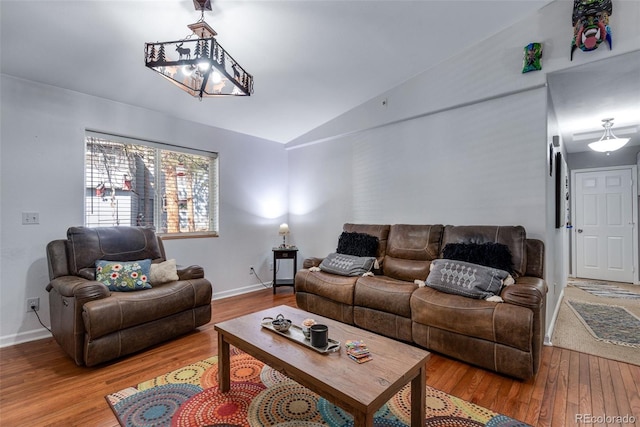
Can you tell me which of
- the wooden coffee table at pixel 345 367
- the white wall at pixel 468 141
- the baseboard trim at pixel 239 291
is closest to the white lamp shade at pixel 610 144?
the white wall at pixel 468 141

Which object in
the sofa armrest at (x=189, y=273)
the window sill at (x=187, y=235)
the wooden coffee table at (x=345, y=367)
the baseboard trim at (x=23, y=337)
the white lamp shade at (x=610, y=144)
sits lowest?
the baseboard trim at (x=23, y=337)

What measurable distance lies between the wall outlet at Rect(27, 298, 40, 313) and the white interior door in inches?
307

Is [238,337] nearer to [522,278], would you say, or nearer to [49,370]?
[49,370]

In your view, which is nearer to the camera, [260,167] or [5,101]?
[5,101]

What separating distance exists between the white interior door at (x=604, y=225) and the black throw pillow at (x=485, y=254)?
4190mm

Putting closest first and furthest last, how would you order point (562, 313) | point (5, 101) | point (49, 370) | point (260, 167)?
1. point (49, 370)
2. point (5, 101)
3. point (562, 313)
4. point (260, 167)


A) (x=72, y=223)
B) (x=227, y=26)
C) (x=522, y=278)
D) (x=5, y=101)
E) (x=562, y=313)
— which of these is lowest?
(x=562, y=313)

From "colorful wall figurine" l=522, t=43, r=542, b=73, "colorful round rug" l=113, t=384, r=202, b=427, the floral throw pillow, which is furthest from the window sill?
"colorful wall figurine" l=522, t=43, r=542, b=73

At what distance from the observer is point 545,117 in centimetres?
264

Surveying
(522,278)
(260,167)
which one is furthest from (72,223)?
(522,278)

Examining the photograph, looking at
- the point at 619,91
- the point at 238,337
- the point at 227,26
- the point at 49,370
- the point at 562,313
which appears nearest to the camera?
the point at 238,337

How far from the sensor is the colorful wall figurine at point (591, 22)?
7.30 ft

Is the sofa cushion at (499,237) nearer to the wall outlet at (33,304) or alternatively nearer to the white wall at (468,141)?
the white wall at (468,141)

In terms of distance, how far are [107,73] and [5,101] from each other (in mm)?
870
